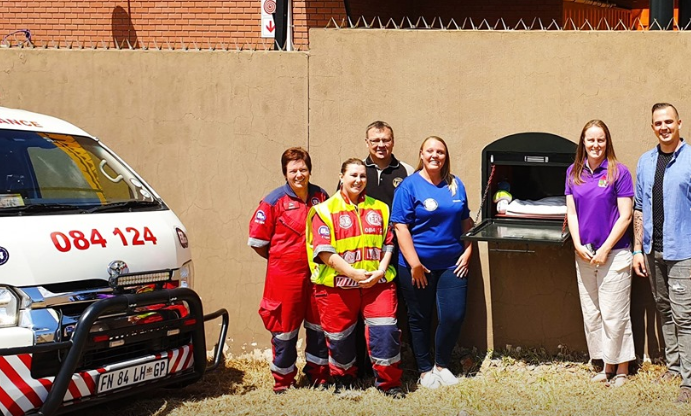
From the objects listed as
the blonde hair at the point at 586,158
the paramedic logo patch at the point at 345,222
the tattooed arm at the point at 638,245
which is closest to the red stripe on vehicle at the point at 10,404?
the paramedic logo patch at the point at 345,222

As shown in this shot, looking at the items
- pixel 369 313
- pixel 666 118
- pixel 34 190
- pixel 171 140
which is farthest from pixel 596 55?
pixel 34 190

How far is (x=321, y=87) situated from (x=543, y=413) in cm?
302

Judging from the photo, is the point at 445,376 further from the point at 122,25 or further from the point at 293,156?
the point at 122,25

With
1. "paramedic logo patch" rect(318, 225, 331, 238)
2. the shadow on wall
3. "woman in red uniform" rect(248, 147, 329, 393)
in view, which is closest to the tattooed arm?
"paramedic logo patch" rect(318, 225, 331, 238)

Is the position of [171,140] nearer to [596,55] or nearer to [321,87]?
[321,87]

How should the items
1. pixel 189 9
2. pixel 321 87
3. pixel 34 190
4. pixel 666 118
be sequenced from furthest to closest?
pixel 189 9, pixel 321 87, pixel 666 118, pixel 34 190

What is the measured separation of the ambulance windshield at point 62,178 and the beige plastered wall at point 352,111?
1.16 m

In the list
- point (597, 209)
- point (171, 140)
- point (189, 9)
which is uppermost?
point (189, 9)

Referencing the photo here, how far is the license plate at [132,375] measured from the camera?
5135mm

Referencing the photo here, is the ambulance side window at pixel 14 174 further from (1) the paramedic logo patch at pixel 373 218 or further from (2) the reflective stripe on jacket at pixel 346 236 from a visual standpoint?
(1) the paramedic logo patch at pixel 373 218

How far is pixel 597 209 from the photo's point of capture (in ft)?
20.1

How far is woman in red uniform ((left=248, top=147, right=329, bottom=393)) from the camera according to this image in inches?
243

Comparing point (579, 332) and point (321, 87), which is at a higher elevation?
point (321, 87)

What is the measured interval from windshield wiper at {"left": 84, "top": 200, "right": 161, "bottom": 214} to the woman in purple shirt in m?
2.84
